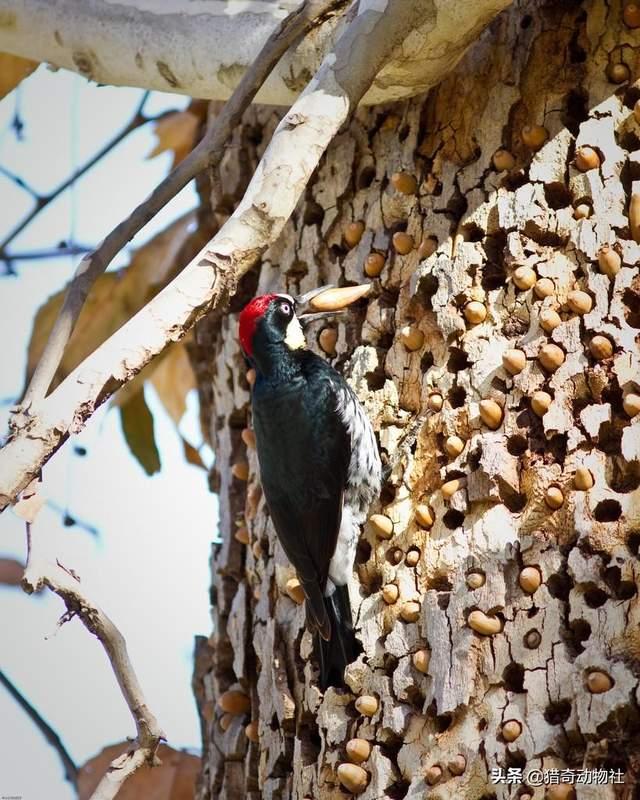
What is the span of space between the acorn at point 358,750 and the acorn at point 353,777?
0.7 inches

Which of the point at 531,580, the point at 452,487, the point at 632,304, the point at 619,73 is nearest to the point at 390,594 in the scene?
the point at 452,487

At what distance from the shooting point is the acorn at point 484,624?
7.69 ft

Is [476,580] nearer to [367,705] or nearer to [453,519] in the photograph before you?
[453,519]

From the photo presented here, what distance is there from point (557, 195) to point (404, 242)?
0.40 m

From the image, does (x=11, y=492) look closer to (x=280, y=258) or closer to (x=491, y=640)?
(x=491, y=640)

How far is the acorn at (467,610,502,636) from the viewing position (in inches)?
92.3

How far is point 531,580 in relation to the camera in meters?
2.33

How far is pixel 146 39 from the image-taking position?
3.00 meters

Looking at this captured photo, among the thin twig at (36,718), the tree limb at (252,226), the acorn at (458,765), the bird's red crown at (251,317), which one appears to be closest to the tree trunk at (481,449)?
the acorn at (458,765)

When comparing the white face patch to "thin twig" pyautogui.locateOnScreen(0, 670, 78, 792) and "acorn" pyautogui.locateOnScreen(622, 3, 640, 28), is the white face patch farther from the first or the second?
"thin twig" pyautogui.locateOnScreen(0, 670, 78, 792)

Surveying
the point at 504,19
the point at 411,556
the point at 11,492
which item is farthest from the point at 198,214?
the point at 11,492

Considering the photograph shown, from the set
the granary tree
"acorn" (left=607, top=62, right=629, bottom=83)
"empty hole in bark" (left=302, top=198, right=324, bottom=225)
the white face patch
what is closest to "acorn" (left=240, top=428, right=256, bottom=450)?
the granary tree

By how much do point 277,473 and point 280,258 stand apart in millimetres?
649

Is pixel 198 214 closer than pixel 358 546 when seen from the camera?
No
